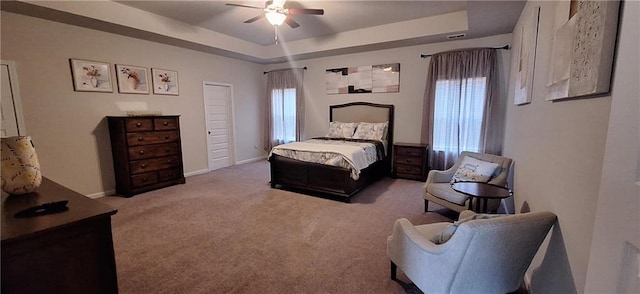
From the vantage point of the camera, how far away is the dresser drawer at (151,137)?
13.3 feet

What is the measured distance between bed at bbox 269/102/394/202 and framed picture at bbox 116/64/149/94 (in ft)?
8.29

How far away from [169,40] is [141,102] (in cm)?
117

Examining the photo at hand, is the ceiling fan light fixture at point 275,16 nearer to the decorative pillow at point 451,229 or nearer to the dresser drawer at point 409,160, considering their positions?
the decorative pillow at point 451,229

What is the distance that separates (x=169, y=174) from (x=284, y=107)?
3.00m

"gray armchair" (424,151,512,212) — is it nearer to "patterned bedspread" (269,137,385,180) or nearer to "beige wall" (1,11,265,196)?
"patterned bedspread" (269,137,385,180)

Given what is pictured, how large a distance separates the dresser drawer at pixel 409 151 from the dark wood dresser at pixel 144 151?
13.0 feet

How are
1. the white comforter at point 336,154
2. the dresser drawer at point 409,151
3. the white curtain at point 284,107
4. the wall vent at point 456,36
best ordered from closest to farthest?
the white comforter at point 336,154, the wall vent at point 456,36, the dresser drawer at point 409,151, the white curtain at point 284,107

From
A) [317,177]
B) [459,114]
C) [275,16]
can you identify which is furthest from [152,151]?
[459,114]

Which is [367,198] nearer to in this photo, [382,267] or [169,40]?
[382,267]

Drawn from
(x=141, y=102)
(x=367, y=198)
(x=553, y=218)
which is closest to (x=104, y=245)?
(x=553, y=218)

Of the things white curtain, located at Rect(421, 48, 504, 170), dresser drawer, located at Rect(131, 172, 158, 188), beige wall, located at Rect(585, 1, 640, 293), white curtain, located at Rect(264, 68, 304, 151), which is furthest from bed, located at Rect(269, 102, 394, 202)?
beige wall, located at Rect(585, 1, 640, 293)

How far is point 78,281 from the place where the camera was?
1.16m

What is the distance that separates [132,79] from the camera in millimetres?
4438

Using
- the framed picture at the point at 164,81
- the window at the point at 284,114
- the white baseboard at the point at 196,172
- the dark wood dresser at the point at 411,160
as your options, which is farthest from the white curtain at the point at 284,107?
the dark wood dresser at the point at 411,160
